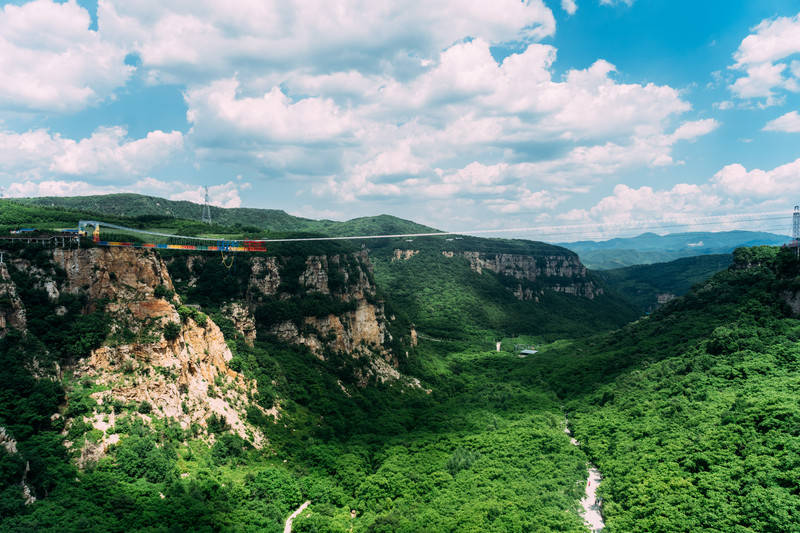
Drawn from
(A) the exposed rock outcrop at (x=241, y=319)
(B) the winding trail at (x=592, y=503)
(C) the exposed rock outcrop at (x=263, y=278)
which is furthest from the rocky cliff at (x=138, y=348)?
(B) the winding trail at (x=592, y=503)

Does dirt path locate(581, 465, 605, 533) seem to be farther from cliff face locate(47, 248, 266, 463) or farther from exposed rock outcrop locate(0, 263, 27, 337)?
exposed rock outcrop locate(0, 263, 27, 337)

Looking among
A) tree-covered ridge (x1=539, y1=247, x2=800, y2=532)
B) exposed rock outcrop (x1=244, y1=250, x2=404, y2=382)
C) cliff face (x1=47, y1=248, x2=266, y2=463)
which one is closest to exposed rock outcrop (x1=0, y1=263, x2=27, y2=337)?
cliff face (x1=47, y1=248, x2=266, y2=463)

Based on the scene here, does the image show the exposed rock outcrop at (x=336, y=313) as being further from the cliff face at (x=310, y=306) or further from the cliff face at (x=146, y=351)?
the cliff face at (x=146, y=351)

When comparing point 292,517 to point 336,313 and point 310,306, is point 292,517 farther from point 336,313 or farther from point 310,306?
point 336,313

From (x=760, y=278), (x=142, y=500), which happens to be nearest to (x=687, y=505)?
(x=142, y=500)

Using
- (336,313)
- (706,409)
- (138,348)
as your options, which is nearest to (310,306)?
(336,313)

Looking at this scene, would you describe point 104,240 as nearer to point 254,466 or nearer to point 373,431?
point 254,466

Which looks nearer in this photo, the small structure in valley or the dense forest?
the dense forest
